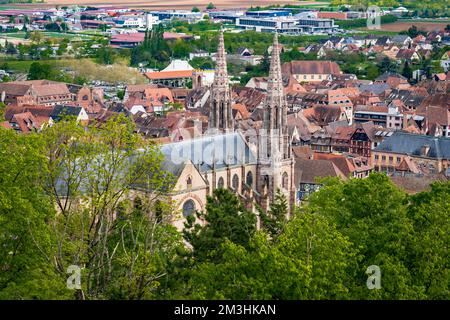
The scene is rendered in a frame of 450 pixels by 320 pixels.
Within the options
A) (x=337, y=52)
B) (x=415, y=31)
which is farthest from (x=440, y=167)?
(x=415, y=31)

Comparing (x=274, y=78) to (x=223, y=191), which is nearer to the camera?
(x=223, y=191)

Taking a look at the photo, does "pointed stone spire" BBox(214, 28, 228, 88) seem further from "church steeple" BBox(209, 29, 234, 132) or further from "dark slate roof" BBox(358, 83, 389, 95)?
"dark slate roof" BBox(358, 83, 389, 95)

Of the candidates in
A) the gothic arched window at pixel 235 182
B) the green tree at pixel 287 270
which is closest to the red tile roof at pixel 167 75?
the gothic arched window at pixel 235 182

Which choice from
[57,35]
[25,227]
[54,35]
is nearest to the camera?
[25,227]

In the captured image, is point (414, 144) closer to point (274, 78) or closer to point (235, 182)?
point (274, 78)

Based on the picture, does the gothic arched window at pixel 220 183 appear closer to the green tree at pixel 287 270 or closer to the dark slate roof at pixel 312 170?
the dark slate roof at pixel 312 170

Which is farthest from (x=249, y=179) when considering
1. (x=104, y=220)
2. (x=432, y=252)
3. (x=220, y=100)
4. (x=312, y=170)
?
(x=432, y=252)

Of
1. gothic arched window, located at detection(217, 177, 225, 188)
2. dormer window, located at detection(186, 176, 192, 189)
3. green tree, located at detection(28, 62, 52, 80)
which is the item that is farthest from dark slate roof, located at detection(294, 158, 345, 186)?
green tree, located at detection(28, 62, 52, 80)

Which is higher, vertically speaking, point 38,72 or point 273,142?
point 273,142

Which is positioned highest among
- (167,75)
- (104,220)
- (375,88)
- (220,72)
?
(220,72)
